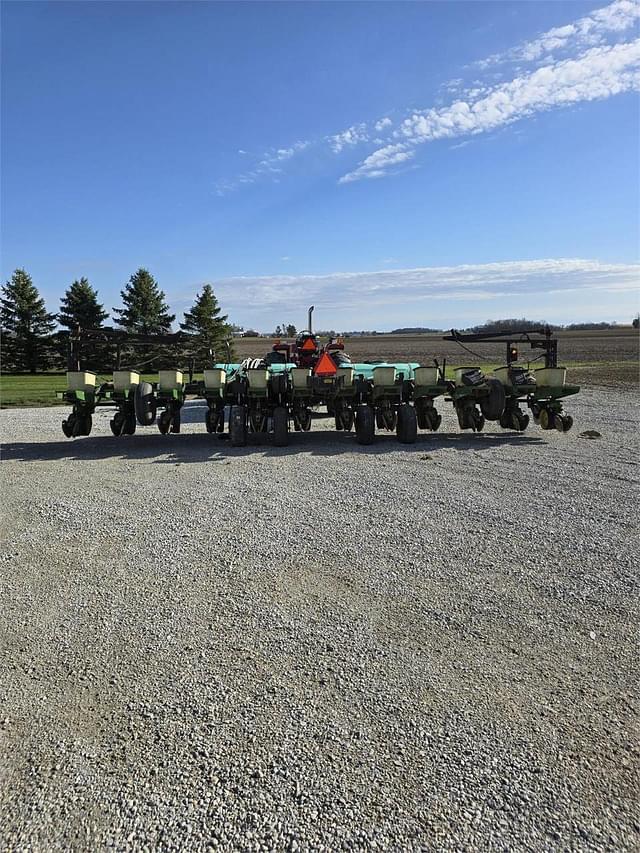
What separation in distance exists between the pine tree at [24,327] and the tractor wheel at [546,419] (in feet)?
135

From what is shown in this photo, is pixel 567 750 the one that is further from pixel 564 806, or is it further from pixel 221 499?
pixel 221 499

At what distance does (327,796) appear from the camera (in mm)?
2242

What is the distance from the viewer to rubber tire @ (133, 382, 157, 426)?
9539 mm

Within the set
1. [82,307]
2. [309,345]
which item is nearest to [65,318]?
[82,307]

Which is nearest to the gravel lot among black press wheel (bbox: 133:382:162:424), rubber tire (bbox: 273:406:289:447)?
black press wheel (bbox: 133:382:162:424)

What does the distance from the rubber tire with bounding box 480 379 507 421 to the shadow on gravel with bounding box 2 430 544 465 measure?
1.57 feet

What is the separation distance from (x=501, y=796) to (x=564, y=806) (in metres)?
0.22

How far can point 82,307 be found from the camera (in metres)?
41.5

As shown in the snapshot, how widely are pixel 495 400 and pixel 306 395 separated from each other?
10.2 ft

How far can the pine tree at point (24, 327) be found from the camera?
43.4 metres

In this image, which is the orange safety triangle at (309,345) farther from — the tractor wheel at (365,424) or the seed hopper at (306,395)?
the tractor wheel at (365,424)

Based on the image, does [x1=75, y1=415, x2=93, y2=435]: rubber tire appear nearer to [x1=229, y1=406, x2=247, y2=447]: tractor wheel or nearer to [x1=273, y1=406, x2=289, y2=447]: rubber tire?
[x1=229, y1=406, x2=247, y2=447]: tractor wheel

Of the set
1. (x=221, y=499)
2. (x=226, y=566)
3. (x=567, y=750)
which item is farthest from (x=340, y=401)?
(x=567, y=750)

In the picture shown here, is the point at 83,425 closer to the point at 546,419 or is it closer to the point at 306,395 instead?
the point at 306,395
